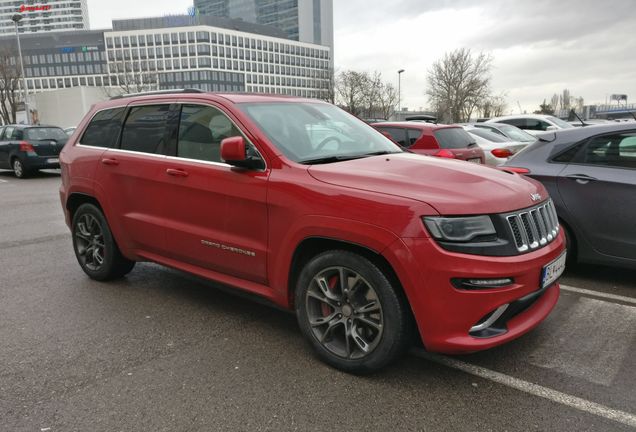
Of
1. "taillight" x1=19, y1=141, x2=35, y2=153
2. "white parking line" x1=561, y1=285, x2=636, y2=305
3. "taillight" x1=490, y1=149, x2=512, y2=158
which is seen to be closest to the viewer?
"white parking line" x1=561, y1=285, x2=636, y2=305

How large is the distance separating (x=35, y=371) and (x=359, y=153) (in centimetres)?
268

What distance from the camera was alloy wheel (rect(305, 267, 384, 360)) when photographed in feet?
10.1

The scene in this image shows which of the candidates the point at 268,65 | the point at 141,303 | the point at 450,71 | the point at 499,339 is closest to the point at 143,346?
the point at 141,303

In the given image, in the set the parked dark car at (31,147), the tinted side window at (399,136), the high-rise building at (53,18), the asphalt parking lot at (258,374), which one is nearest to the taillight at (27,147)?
the parked dark car at (31,147)

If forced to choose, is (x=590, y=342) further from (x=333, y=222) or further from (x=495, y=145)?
(x=495, y=145)

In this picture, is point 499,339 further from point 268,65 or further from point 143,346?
point 268,65

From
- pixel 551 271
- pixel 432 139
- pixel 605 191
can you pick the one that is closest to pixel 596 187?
pixel 605 191

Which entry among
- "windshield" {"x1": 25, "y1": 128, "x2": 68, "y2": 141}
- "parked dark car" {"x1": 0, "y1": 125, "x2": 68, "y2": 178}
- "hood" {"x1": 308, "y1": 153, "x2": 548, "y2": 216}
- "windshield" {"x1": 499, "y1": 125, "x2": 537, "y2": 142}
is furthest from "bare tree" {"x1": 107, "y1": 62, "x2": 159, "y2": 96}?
"hood" {"x1": 308, "y1": 153, "x2": 548, "y2": 216}

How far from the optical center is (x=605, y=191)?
468 cm

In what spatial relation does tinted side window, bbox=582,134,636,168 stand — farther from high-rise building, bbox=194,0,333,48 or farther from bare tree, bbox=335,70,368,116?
high-rise building, bbox=194,0,333,48

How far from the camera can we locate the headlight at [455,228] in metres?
2.79

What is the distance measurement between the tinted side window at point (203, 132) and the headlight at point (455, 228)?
1649mm

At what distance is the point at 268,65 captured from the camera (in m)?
133

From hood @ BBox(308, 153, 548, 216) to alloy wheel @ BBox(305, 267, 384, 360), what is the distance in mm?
576
